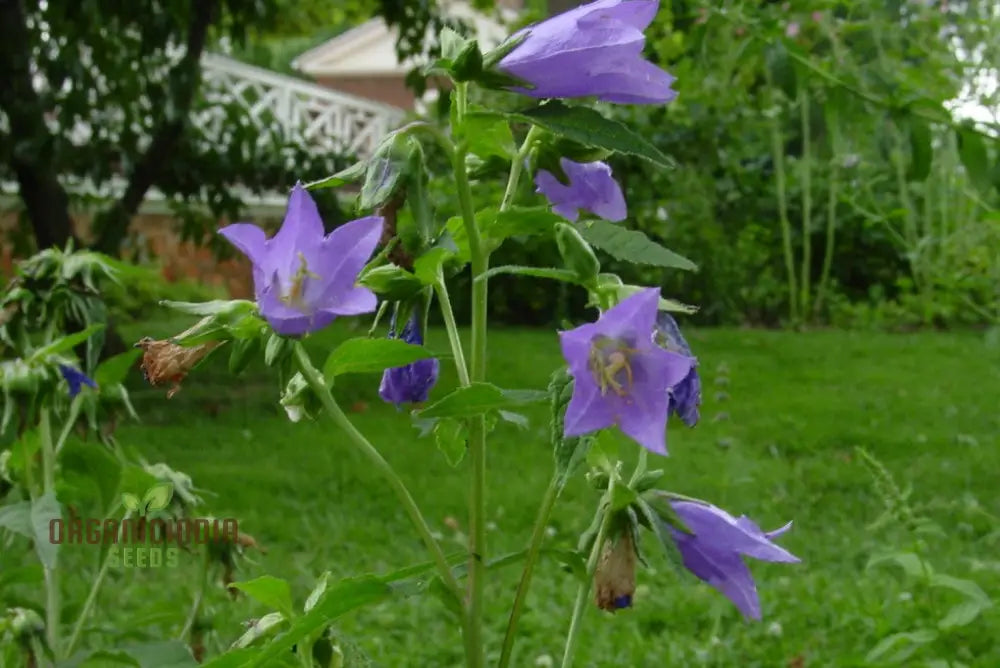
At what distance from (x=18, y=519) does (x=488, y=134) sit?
66 cm

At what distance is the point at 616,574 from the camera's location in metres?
0.67

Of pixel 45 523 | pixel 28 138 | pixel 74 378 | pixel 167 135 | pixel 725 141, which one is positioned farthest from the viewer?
pixel 725 141

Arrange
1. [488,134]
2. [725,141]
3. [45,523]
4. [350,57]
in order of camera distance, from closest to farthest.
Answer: [488,134] < [45,523] < [725,141] < [350,57]

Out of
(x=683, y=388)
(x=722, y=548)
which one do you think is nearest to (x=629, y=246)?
(x=683, y=388)

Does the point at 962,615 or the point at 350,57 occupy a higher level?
the point at 350,57

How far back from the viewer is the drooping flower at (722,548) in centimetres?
68

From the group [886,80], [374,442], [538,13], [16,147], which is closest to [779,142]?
[538,13]

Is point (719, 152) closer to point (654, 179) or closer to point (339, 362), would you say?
point (654, 179)

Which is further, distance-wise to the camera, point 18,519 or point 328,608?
point 18,519

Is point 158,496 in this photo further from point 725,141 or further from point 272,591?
point 725,141

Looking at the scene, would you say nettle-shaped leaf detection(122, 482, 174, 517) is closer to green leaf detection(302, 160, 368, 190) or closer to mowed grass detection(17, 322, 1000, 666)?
mowed grass detection(17, 322, 1000, 666)

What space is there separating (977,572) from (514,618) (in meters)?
1.79

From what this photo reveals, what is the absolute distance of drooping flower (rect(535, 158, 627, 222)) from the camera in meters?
0.73

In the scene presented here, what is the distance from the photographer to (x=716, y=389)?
4.41 meters
